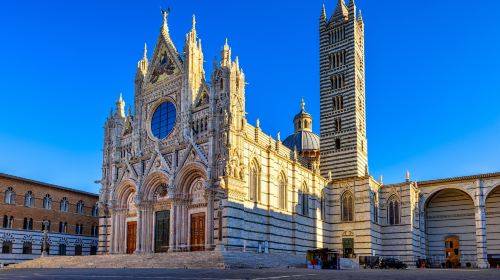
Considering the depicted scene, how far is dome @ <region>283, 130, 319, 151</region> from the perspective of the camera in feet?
183

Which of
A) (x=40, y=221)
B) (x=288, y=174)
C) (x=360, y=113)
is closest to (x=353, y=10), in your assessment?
(x=360, y=113)

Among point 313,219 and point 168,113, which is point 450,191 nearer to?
point 313,219

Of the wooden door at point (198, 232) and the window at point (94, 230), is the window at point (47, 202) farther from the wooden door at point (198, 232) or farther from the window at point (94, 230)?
the wooden door at point (198, 232)

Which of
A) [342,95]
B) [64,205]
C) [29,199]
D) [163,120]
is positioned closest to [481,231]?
[342,95]

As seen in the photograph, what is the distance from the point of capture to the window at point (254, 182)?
36.1m

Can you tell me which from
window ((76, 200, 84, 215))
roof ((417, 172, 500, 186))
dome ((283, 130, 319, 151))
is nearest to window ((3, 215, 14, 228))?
window ((76, 200, 84, 215))

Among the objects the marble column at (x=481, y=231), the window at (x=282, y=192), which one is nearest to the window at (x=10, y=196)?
the window at (x=282, y=192)

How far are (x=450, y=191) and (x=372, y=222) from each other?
40.1 feet

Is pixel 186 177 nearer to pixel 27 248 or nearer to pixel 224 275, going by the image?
pixel 224 275

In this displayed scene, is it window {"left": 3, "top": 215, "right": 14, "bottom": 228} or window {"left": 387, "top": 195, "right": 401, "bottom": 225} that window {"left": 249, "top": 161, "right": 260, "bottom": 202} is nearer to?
window {"left": 387, "top": 195, "right": 401, "bottom": 225}

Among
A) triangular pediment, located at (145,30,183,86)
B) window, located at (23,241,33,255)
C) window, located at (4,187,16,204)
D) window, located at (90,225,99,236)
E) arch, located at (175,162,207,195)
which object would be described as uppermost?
triangular pediment, located at (145,30,183,86)

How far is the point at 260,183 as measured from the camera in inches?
1453

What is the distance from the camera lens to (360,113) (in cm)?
5112

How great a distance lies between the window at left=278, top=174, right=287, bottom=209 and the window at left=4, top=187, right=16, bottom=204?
2461 centimetres
